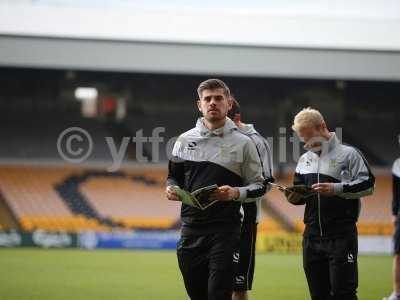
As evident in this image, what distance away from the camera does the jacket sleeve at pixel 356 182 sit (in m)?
6.23

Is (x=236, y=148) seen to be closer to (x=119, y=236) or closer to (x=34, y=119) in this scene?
(x=119, y=236)

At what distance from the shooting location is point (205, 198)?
5398 mm

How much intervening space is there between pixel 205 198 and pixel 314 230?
1441 mm

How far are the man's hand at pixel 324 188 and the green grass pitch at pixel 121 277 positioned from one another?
426 centimetres

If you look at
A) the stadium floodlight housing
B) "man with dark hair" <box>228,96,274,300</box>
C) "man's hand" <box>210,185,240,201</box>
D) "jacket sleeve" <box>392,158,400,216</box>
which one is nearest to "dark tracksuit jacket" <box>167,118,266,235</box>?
"man's hand" <box>210,185,240,201</box>

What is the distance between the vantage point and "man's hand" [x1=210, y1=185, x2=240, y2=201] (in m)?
5.35

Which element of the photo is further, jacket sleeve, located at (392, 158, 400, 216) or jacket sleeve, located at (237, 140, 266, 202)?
jacket sleeve, located at (392, 158, 400, 216)

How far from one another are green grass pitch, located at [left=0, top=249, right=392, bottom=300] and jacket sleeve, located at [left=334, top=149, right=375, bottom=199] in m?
4.26

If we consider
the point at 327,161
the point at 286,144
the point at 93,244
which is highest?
the point at 327,161

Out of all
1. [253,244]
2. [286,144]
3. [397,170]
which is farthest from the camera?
[286,144]

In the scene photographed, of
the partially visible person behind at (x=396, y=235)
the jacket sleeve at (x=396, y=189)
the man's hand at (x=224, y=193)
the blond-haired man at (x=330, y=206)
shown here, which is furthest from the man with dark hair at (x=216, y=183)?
the jacket sleeve at (x=396, y=189)

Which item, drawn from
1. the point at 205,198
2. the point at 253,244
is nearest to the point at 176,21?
the point at 253,244

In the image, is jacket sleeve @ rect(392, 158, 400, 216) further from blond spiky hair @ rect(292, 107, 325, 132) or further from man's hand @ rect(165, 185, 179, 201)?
man's hand @ rect(165, 185, 179, 201)

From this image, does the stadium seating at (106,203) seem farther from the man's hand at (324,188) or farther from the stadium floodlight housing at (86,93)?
the man's hand at (324,188)
